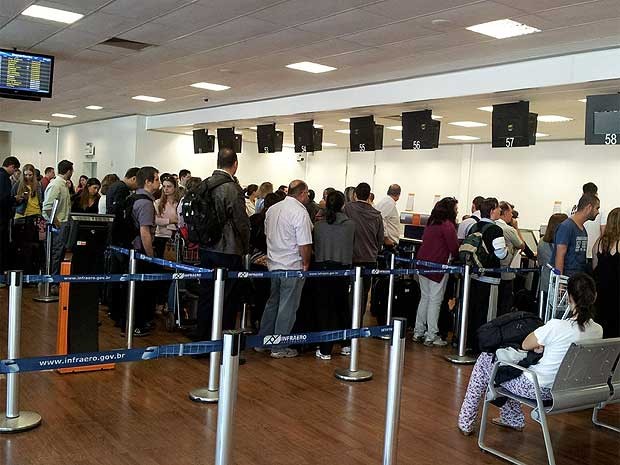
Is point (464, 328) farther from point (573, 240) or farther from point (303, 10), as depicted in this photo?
point (303, 10)

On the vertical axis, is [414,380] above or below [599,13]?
below

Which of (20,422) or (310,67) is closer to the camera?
(20,422)

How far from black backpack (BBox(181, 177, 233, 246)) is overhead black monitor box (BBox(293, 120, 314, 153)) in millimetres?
6549

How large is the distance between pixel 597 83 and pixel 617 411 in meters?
3.60

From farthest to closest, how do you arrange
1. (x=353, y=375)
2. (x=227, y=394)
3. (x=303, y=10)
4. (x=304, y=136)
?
(x=304, y=136)
(x=303, y=10)
(x=353, y=375)
(x=227, y=394)

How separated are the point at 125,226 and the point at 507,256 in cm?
383

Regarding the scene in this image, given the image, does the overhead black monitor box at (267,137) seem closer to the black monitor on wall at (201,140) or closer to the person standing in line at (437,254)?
the black monitor on wall at (201,140)

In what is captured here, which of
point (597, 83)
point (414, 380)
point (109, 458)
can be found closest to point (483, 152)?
point (597, 83)

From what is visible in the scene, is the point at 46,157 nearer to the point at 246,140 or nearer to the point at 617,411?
the point at 246,140

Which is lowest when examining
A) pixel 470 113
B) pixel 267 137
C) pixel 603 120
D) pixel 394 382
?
pixel 394 382

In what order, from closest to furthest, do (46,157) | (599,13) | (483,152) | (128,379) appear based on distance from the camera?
1. (128,379)
2. (599,13)
3. (483,152)
4. (46,157)

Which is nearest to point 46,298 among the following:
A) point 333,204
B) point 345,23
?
point 333,204

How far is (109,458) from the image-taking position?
349 centimetres

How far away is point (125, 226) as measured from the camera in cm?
629
